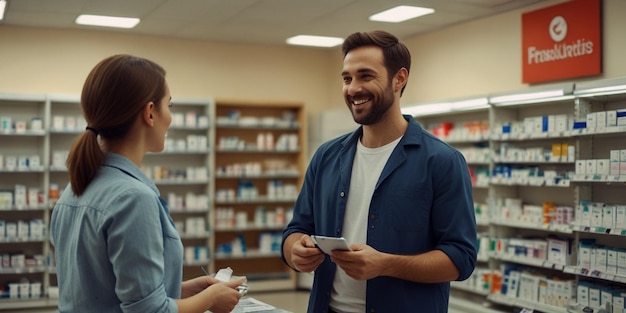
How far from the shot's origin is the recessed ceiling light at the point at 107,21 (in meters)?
8.07

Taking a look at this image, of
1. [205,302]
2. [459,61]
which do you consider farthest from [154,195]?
[459,61]

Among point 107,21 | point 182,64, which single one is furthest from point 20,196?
point 182,64

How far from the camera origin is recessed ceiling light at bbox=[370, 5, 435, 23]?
7.37 meters

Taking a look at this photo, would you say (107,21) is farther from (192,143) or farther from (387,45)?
(387,45)

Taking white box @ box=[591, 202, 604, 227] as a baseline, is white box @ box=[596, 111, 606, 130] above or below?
above

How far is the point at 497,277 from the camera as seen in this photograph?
23.0ft

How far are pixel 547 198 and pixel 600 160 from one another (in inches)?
50.0

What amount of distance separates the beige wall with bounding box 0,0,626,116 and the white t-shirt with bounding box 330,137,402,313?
4.47 meters

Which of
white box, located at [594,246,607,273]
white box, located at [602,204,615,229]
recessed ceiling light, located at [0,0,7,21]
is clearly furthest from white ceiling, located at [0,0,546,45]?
white box, located at [594,246,607,273]

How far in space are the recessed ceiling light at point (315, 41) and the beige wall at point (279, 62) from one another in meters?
0.58

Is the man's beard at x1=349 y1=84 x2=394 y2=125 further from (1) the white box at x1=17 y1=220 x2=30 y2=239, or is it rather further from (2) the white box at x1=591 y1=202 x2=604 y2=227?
(1) the white box at x1=17 y1=220 x2=30 y2=239

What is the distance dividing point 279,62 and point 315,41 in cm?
96

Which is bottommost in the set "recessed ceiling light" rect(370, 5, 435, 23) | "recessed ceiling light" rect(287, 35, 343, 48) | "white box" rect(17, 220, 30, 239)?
"white box" rect(17, 220, 30, 239)

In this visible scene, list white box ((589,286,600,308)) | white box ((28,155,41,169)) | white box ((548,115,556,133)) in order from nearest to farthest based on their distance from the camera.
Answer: white box ((589,286,600,308)) → white box ((548,115,556,133)) → white box ((28,155,41,169))
